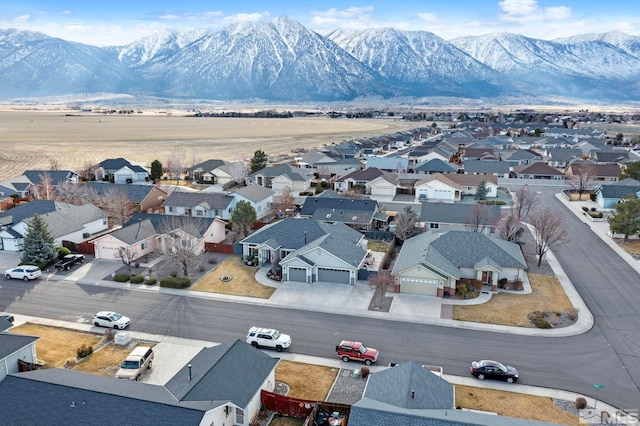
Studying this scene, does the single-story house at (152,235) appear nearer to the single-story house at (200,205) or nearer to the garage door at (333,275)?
the single-story house at (200,205)

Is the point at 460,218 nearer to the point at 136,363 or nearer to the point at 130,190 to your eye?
the point at 136,363

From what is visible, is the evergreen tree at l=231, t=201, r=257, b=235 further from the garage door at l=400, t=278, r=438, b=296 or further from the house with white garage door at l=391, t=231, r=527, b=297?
the garage door at l=400, t=278, r=438, b=296

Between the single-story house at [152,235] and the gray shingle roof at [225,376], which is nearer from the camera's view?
the gray shingle roof at [225,376]

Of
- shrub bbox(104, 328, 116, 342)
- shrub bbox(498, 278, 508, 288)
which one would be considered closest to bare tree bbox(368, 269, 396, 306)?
shrub bbox(498, 278, 508, 288)

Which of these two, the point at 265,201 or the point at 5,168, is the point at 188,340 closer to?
the point at 265,201

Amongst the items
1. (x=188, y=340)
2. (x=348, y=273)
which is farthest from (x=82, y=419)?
(x=348, y=273)

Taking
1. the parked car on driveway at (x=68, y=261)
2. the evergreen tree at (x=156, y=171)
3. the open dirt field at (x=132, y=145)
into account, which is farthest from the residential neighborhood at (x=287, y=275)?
the open dirt field at (x=132, y=145)
